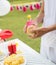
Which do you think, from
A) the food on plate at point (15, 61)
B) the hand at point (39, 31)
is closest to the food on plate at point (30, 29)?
the hand at point (39, 31)

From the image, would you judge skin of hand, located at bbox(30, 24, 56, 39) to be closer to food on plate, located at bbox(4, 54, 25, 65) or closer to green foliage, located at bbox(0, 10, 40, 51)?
food on plate, located at bbox(4, 54, 25, 65)

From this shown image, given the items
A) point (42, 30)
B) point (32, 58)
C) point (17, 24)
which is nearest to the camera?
point (42, 30)

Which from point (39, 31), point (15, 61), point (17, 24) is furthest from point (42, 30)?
point (17, 24)

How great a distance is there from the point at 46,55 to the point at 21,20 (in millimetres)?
3866

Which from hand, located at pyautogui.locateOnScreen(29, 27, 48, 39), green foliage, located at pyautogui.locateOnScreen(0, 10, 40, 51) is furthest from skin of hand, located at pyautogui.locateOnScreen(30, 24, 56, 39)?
green foliage, located at pyautogui.locateOnScreen(0, 10, 40, 51)

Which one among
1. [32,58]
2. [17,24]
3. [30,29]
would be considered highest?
Answer: [30,29]

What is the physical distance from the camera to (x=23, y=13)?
588cm

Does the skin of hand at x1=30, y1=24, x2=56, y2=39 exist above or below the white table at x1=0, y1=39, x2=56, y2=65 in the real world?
above

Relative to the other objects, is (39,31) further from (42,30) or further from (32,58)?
(32,58)

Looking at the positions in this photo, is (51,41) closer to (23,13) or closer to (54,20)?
(54,20)

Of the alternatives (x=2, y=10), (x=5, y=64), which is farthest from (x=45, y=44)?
(x=2, y=10)

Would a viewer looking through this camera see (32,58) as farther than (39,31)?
Yes

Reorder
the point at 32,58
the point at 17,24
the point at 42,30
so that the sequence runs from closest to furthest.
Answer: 1. the point at 42,30
2. the point at 32,58
3. the point at 17,24

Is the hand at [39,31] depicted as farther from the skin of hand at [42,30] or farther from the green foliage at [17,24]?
the green foliage at [17,24]
